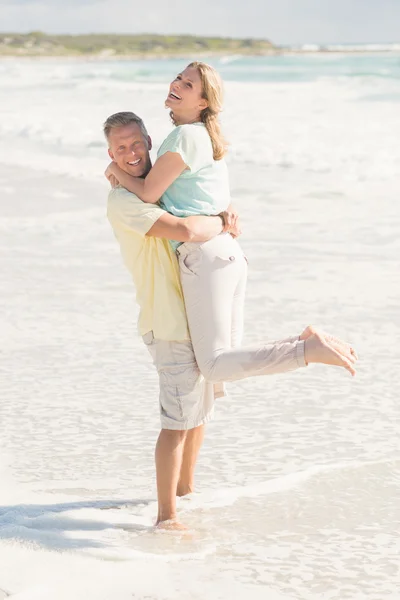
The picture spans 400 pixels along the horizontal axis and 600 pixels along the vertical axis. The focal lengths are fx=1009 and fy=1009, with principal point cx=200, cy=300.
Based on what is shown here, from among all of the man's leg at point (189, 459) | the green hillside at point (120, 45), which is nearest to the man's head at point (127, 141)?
the man's leg at point (189, 459)

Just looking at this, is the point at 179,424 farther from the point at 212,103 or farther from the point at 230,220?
the point at 212,103

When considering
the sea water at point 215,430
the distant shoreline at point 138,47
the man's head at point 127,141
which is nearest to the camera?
the sea water at point 215,430

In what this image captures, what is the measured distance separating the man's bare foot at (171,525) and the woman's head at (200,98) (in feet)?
3.97

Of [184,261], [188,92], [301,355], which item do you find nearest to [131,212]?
[184,261]

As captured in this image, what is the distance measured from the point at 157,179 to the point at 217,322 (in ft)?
1.63

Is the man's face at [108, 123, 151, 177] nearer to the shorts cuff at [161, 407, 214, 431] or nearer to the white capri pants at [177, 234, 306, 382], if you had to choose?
the white capri pants at [177, 234, 306, 382]

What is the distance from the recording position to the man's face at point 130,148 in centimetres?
328

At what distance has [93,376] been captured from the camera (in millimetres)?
4984

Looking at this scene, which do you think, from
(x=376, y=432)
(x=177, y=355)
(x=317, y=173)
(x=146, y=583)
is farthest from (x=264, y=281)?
(x=317, y=173)

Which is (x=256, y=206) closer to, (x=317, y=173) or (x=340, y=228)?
(x=340, y=228)

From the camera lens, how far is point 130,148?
10.8 feet

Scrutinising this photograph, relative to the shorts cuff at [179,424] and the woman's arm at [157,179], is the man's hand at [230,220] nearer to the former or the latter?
the woman's arm at [157,179]

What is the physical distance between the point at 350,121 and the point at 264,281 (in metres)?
13.1

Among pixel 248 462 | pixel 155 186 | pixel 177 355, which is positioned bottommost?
pixel 248 462
